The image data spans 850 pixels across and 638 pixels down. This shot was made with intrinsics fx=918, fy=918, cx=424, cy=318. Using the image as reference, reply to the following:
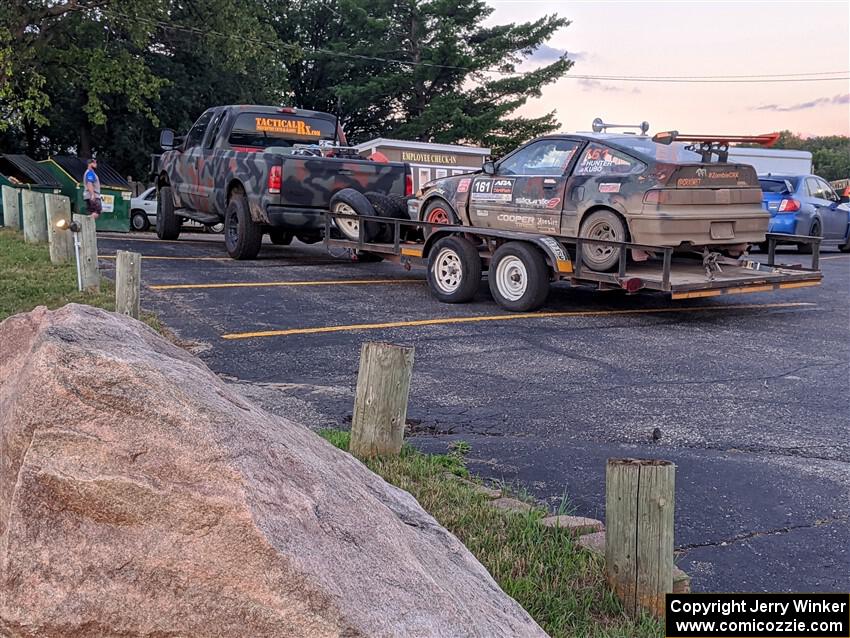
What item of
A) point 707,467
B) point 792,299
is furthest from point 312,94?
point 707,467

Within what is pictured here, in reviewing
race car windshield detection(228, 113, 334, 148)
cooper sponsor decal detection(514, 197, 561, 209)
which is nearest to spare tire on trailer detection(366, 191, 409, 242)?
cooper sponsor decal detection(514, 197, 561, 209)

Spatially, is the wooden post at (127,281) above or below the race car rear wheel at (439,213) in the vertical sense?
below


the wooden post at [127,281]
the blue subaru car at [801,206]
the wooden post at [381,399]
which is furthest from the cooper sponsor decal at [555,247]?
the blue subaru car at [801,206]

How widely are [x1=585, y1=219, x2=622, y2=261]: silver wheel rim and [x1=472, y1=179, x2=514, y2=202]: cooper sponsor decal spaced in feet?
4.23

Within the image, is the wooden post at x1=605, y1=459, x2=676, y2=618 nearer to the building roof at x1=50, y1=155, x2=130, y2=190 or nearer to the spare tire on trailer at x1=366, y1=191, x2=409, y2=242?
the spare tire on trailer at x1=366, y1=191, x2=409, y2=242

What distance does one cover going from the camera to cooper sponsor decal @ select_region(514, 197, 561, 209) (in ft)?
32.5

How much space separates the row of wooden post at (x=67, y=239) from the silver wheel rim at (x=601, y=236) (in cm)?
450

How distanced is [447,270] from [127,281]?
397 cm

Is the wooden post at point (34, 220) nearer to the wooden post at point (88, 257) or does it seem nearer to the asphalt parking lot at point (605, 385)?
the asphalt parking lot at point (605, 385)

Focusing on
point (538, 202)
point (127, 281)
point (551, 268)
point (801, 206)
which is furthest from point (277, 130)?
point (801, 206)

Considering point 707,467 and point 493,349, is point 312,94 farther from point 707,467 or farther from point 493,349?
point 707,467

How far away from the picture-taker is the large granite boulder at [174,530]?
6.68ft

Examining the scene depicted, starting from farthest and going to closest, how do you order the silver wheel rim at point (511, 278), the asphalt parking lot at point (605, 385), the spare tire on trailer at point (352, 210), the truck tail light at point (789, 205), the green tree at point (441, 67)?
1. the green tree at point (441, 67)
2. the truck tail light at point (789, 205)
3. the spare tire on trailer at point (352, 210)
4. the silver wheel rim at point (511, 278)
5. the asphalt parking lot at point (605, 385)

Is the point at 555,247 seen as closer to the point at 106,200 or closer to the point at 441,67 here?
the point at 106,200
